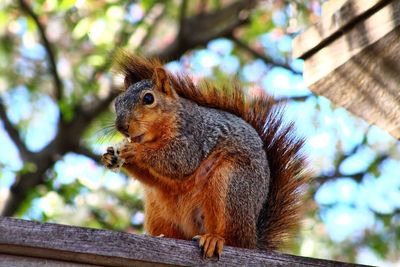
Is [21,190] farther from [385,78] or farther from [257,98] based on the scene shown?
[385,78]

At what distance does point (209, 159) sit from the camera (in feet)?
9.98

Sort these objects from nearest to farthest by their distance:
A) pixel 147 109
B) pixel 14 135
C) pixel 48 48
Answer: pixel 147 109, pixel 48 48, pixel 14 135

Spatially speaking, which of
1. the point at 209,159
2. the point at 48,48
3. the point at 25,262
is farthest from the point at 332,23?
the point at 48,48

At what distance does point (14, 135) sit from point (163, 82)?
3246 mm

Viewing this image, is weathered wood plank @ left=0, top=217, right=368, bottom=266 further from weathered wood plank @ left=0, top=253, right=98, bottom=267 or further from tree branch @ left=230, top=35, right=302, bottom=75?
tree branch @ left=230, top=35, right=302, bottom=75

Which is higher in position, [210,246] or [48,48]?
[48,48]

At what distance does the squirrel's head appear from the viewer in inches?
125

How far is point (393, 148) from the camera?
7.30 meters

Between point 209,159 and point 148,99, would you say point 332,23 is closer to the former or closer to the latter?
point 209,159

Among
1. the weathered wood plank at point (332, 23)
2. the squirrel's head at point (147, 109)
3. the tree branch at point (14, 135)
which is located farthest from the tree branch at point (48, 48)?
the weathered wood plank at point (332, 23)

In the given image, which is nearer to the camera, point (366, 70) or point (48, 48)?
point (366, 70)

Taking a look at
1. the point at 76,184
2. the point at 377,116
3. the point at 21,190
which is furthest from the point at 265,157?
the point at 21,190

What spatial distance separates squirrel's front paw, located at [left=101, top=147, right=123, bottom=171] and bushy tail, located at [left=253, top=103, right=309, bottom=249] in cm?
64

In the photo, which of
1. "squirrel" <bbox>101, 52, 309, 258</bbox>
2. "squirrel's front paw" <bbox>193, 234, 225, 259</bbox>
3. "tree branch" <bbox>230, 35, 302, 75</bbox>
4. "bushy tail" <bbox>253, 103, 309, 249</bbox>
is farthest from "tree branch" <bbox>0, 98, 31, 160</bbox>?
"squirrel's front paw" <bbox>193, 234, 225, 259</bbox>
